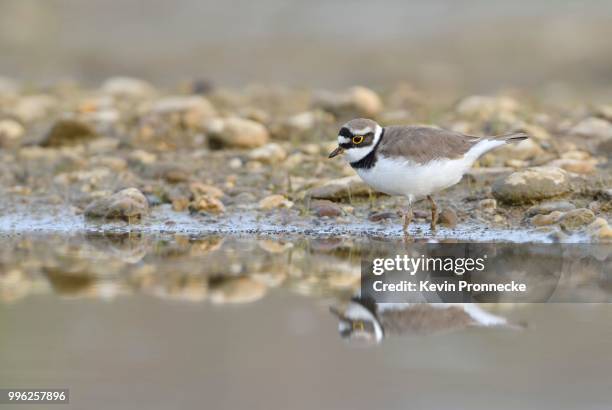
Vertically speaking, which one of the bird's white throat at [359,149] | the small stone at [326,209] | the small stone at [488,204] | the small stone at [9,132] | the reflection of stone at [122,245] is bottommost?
the reflection of stone at [122,245]

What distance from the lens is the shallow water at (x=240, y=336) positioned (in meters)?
4.31

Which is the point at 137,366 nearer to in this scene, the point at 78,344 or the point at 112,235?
the point at 78,344

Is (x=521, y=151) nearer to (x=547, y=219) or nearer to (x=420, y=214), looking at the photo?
(x=420, y=214)

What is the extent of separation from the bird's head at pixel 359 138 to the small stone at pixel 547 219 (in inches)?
52.2

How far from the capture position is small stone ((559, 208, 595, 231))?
7.80m

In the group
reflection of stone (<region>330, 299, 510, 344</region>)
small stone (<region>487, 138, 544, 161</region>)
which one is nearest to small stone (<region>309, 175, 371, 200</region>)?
small stone (<region>487, 138, 544, 161</region>)

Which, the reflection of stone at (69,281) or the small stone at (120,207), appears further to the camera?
the small stone at (120,207)

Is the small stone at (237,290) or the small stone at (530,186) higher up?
the small stone at (530,186)

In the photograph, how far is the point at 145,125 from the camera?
456 inches

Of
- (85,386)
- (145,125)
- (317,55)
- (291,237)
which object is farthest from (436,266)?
(317,55)

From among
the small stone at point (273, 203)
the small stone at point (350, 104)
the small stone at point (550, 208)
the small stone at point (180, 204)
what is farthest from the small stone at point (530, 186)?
the small stone at point (350, 104)

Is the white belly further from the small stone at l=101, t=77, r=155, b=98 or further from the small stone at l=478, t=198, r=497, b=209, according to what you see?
the small stone at l=101, t=77, r=155, b=98

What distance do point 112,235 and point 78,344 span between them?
3135mm

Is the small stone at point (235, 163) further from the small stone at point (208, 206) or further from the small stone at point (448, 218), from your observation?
the small stone at point (448, 218)
